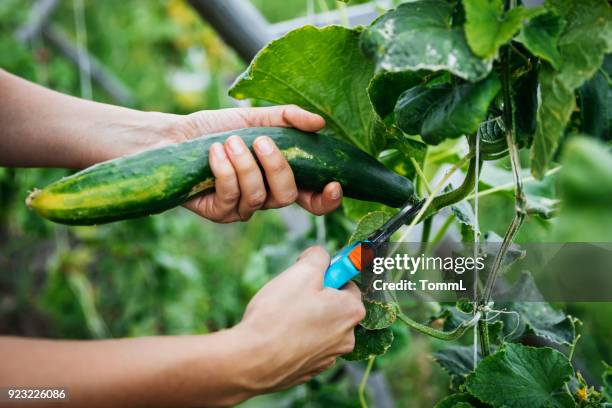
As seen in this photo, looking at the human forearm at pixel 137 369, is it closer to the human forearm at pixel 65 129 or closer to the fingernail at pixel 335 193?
the fingernail at pixel 335 193

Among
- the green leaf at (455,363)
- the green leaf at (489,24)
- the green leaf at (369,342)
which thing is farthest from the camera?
the green leaf at (455,363)

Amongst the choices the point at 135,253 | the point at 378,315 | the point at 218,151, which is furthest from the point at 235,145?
the point at 135,253

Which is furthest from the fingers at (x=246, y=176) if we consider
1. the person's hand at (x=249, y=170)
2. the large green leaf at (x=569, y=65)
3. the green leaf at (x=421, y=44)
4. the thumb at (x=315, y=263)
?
the large green leaf at (x=569, y=65)

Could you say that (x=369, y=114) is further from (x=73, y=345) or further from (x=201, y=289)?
(x=201, y=289)

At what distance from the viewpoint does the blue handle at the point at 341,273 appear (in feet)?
2.16

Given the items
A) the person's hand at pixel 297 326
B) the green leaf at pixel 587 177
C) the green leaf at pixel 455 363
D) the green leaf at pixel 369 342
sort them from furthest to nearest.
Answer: the green leaf at pixel 455 363 → the green leaf at pixel 369 342 → the person's hand at pixel 297 326 → the green leaf at pixel 587 177

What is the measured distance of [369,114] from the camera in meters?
0.75

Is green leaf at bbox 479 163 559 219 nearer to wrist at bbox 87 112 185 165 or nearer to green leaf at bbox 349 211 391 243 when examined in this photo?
green leaf at bbox 349 211 391 243

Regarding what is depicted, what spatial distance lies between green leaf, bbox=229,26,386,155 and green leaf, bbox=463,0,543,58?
166 millimetres

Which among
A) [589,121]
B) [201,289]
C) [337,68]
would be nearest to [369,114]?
[337,68]

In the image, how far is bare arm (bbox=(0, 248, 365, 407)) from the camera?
0.57 m

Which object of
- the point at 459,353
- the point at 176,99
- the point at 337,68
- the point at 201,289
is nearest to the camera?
the point at 337,68

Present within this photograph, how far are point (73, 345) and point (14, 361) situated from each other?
6 centimetres

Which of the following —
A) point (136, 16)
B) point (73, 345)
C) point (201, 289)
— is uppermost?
point (136, 16)
